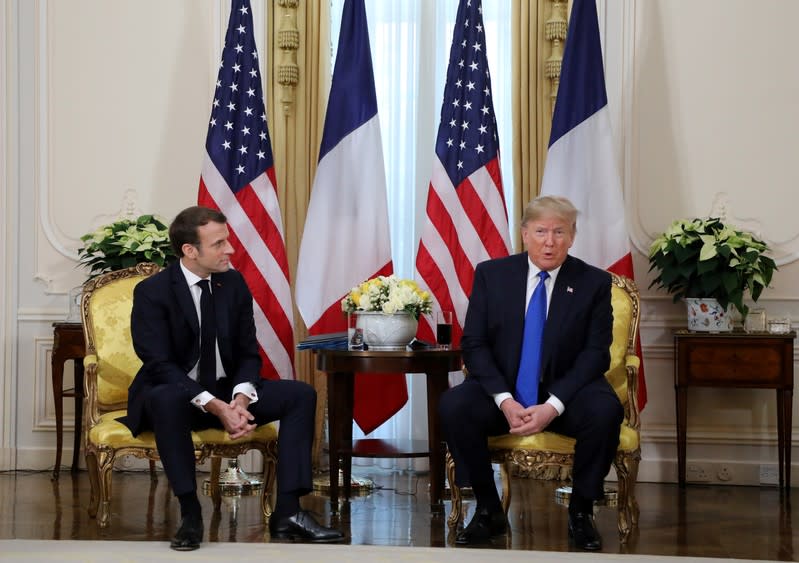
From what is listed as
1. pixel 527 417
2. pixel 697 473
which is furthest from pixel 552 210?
pixel 697 473

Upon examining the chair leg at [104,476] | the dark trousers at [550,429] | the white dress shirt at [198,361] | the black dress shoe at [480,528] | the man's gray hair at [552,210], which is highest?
the man's gray hair at [552,210]

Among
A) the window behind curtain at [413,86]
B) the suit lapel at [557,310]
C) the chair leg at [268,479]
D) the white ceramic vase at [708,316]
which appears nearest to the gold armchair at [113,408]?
the chair leg at [268,479]

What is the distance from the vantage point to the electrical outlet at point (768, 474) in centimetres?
557

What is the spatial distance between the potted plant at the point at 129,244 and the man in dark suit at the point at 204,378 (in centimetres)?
138

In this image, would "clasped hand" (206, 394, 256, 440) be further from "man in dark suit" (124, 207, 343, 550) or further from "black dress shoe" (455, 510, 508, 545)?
"black dress shoe" (455, 510, 508, 545)

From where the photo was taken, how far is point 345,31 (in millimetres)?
5570

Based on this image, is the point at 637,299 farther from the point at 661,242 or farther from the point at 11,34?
the point at 11,34

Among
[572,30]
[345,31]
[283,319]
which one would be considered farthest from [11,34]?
[572,30]

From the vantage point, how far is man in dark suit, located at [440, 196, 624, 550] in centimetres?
382

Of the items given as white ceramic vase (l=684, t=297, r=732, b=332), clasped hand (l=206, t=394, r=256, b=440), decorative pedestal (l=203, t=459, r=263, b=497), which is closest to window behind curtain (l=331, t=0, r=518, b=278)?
white ceramic vase (l=684, t=297, r=732, b=332)

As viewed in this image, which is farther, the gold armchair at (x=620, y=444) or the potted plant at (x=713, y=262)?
the potted plant at (x=713, y=262)

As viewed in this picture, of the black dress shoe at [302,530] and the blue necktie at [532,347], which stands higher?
the blue necktie at [532,347]

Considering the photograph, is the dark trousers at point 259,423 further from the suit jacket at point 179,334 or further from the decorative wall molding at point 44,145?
the decorative wall molding at point 44,145

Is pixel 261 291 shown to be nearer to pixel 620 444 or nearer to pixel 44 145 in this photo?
pixel 44 145
